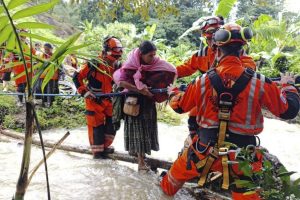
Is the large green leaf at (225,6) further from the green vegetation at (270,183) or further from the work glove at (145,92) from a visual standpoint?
the green vegetation at (270,183)

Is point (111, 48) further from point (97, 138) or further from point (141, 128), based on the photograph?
point (97, 138)

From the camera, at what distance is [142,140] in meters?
4.56

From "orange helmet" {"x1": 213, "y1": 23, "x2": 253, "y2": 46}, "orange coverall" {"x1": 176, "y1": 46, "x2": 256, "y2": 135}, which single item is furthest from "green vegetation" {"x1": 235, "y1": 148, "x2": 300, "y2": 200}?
"orange coverall" {"x1": 176, "y1": 46, "x2": 256, "y2": 135}

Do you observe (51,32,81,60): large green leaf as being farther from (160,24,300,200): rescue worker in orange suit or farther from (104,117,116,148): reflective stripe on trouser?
(104,117,116,148): reflective stripe on trouser

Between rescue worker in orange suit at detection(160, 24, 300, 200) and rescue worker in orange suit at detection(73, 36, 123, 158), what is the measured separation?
79.4 inches

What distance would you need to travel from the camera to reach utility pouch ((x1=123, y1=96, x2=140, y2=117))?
4402 mm

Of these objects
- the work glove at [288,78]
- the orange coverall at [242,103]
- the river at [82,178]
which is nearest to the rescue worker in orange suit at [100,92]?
the river at [82,178]

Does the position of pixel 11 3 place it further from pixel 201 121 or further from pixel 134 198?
pixel 134 198

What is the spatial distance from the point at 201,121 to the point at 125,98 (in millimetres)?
1554

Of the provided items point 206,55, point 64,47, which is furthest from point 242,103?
point 64,47

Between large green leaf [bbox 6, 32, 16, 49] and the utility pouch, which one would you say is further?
the utility pouch

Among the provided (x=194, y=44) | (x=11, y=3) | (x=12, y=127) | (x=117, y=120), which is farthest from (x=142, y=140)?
(x=194, y=44)

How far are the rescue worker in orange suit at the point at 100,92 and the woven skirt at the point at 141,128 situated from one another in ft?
2.05

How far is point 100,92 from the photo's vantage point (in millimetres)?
5098
